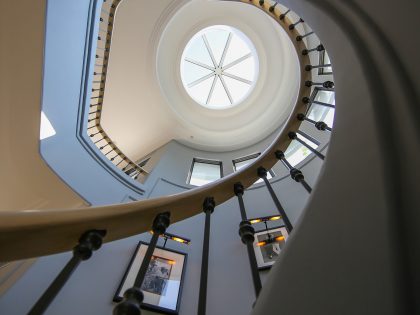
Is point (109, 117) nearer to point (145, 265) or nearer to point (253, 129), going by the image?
point (253, 129)

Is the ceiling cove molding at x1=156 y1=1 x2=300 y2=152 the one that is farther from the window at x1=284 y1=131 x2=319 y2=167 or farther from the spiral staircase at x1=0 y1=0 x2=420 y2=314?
the spiral staircase at x1=0 y1=0 x2=420 y2=314

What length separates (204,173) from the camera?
5953 mm

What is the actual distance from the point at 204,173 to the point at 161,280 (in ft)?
11.1

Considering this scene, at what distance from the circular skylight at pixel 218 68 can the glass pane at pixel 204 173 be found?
8.31 ft

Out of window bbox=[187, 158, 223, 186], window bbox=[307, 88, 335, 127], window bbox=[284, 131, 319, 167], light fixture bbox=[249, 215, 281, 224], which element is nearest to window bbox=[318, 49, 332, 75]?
window bbox=[307, 88, 335, 127]

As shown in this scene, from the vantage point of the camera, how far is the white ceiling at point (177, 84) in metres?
5.91

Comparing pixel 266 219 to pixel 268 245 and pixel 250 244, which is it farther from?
pixel 250 244

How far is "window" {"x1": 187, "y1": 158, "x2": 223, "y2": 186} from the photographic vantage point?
5629 millimetres

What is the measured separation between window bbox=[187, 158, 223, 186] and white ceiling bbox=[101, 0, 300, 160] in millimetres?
542

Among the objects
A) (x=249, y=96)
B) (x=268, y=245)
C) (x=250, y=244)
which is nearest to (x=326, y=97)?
(x=249, y=96)

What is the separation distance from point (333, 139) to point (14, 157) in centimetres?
342

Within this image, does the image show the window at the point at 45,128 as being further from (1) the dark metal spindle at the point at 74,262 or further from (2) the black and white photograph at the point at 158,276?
(1) the dark metal spindle at the point at 74,262

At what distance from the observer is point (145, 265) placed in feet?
2.75

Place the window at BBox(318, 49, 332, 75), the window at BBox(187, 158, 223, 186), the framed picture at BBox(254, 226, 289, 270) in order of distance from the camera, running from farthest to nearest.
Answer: the window at BBox(187, 158, 223, 186) → the window at BBox(318, 49, 332, 75) → the framed picture at BBox(254, 226, 289, 270)
